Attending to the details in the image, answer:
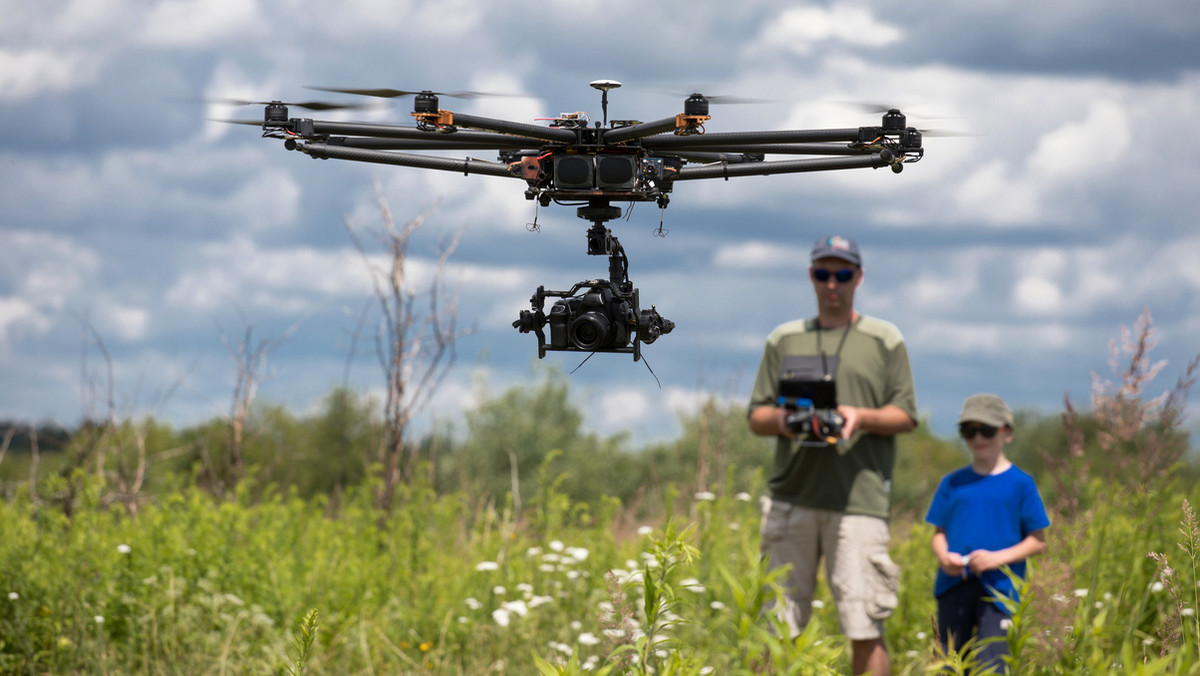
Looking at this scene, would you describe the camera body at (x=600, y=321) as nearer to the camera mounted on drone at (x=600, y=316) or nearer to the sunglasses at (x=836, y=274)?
the camera mounted on drone at (x=600, y=316)

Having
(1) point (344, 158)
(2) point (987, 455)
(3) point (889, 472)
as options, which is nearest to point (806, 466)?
(3) point (889, 472)

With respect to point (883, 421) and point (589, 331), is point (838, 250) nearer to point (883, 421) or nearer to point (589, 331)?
point (883, 421)

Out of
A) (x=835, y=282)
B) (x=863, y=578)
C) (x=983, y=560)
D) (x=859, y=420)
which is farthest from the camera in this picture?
(x=835, y=282)

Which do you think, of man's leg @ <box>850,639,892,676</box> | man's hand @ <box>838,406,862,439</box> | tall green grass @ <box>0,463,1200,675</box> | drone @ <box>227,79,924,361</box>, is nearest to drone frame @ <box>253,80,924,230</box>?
drone @ <box>227,79,924,361</box>

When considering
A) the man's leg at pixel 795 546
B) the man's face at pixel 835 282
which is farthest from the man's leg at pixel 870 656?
the man's face at pixel 835 282

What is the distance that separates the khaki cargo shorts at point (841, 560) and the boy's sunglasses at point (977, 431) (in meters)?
0.60

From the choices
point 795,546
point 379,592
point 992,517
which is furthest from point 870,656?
point 379,592

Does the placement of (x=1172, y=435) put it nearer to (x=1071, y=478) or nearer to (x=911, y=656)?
(x=1071, y=478)

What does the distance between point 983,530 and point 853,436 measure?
728 mm

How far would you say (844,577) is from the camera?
16.6 feet

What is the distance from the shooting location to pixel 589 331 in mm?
2846

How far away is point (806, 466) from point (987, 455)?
86 cm

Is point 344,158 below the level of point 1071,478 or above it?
above

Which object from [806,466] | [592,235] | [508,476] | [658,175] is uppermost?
[658,175]
